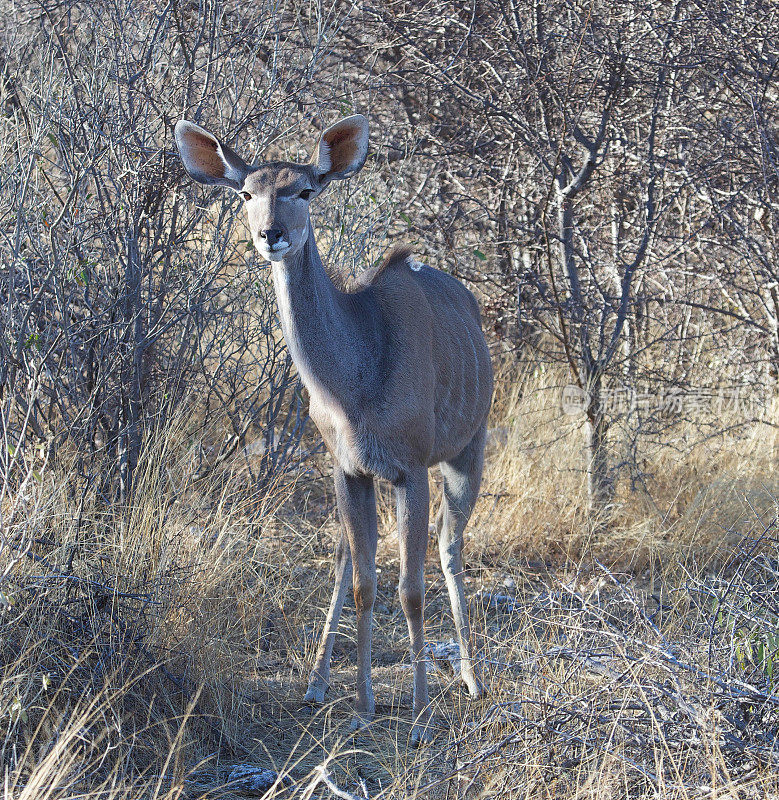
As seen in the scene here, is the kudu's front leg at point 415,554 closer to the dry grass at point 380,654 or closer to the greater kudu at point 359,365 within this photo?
the greater kudu at point 359,365

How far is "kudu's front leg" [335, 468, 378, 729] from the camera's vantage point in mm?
3871

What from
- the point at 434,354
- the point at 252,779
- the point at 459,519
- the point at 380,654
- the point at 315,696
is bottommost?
the point at 380,654

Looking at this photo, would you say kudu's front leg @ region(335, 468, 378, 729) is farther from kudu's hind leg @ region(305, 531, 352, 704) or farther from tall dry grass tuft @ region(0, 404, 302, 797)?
tall dry grass tuft @ region(0, 404, 302, 797)

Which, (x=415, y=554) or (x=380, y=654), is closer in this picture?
(x=415, y=554)

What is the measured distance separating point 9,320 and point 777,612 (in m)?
3.32

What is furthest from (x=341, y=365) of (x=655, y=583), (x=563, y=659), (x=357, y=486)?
(x=655, y=583)

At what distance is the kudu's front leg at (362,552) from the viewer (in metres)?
3.87

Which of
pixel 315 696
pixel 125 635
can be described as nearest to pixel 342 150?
pixel 125 635

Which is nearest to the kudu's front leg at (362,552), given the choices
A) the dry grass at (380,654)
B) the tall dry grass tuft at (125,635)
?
the dry grass at (380,654)

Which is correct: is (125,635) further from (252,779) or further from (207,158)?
(207,158)

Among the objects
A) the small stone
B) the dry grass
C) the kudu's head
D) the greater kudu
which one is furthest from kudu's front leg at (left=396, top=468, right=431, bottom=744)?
the kudu's head

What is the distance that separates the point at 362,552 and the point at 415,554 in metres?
0.23

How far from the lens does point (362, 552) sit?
12.8ft

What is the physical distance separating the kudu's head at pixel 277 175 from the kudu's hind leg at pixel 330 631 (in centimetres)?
132
